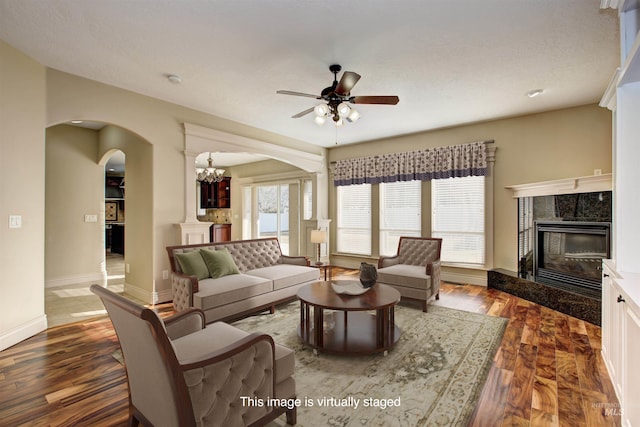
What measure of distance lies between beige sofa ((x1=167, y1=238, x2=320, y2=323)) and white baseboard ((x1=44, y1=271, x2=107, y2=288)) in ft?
10.3

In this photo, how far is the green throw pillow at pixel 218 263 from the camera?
3609 mm

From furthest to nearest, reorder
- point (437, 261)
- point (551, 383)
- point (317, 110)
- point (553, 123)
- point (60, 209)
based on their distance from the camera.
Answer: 1. point (60, 209)
2. point (553, 123)
3. point (437, 261)
4. point (317, 110)
5. point (551, 383)

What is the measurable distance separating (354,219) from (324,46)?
14.2 feet

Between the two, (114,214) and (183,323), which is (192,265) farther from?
(114,214)

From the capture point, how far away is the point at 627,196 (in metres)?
2.02

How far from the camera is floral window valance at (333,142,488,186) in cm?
505

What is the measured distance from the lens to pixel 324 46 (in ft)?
8.84

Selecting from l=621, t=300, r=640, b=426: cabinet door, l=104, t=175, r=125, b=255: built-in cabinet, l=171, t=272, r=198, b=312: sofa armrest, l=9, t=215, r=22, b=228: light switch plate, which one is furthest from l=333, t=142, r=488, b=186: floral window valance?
l=104, t=175, r=125, b=255: built-in cabinet

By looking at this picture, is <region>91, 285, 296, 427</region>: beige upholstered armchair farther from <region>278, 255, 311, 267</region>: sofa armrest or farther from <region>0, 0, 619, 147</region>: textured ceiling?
<region>278, 255, 311, 267</region>: sofa armrest

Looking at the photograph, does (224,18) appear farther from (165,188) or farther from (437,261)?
(437,261)

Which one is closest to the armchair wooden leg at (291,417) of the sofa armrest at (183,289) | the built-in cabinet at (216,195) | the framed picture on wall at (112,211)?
the sofa armrest at (183,289)

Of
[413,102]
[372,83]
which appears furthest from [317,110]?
[413,102]

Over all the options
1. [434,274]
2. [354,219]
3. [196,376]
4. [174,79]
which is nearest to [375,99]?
[174,79]

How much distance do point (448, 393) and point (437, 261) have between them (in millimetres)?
2234
